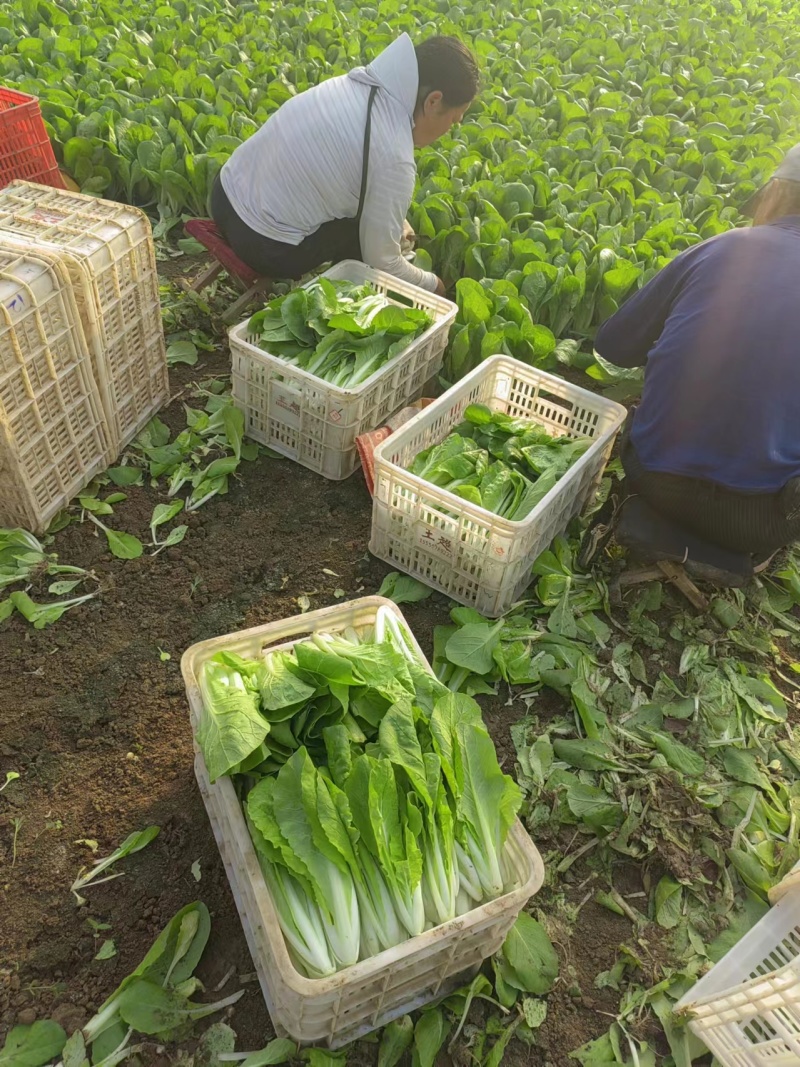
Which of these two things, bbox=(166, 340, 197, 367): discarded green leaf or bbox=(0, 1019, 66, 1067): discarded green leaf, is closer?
bbox=(0, 1019, 66, 1067): discarded green leaf

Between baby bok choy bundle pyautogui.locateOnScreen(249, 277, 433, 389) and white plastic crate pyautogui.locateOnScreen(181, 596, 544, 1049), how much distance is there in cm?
185

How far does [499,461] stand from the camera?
13.0ft

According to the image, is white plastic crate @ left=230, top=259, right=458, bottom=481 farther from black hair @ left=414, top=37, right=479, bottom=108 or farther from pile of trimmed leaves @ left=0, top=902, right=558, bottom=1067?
pile of trimmed leaves @ left=0, top=902, right=558, bottom=1067

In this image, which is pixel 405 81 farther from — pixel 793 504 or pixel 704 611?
pixel 704 611

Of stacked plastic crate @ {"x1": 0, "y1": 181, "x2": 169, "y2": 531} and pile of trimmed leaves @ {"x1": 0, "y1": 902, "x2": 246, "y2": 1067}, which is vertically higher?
stacked plastic crate @ {"x1": 0, "y1": 181, "x2": 169, "y2": 531}

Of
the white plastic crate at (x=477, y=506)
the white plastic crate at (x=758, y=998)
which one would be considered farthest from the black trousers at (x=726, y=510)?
the white plastic crate at (x=758, y=998)

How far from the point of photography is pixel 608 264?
5508 millimetres

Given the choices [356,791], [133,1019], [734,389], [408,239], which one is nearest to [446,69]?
[408,239]

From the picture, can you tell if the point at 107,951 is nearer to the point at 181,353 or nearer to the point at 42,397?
the point at 42,397

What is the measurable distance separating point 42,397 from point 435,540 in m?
1.87

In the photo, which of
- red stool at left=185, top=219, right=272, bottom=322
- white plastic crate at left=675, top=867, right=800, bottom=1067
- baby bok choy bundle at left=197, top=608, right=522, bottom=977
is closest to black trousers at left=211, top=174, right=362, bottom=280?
red stool at left=185, top=219, right=272, bottom=322

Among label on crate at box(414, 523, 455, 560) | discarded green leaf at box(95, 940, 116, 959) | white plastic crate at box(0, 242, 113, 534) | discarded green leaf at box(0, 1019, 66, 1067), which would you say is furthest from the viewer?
label on crate at box(414, 523, 455, 560)

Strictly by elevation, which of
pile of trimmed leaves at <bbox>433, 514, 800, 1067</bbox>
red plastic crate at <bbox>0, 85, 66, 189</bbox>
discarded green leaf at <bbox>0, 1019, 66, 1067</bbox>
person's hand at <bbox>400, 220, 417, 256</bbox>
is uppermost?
red plastic crate at <bbox>0, 85, 66, 189</bbox>

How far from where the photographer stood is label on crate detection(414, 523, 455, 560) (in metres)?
3.68
